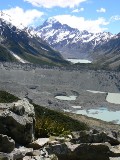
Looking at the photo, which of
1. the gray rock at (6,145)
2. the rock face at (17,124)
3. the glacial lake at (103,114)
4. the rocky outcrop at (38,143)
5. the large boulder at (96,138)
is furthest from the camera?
the glacial lake at (103,114)

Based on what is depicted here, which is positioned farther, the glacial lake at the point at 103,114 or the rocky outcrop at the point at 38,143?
the glacial lake at the point at 103,114

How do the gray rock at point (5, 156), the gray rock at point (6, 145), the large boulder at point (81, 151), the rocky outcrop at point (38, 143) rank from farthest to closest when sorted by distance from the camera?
the large boulder at point (81, 151)
the rocky outcrop at point (38, 143)
the gray rock at point (6, 145)
the gray rock at point (5, 156)

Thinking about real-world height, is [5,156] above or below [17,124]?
below

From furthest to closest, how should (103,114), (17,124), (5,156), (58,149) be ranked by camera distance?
(103,114)
(17,124)
(58,149)
(5,156)

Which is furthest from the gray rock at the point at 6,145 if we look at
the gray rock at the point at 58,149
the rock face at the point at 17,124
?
the gray rock at the point at 58,149

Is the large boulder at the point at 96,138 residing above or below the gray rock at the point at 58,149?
above

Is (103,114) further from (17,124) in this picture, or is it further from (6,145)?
(6,145)

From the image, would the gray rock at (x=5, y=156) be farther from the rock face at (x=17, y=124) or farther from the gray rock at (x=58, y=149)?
the rock face at (x=17, y=124)

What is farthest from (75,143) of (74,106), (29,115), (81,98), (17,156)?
(81,98)

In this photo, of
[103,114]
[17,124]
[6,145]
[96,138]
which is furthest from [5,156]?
[103,114]

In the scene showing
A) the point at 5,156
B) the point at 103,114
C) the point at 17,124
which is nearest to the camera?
the point at 5,156
